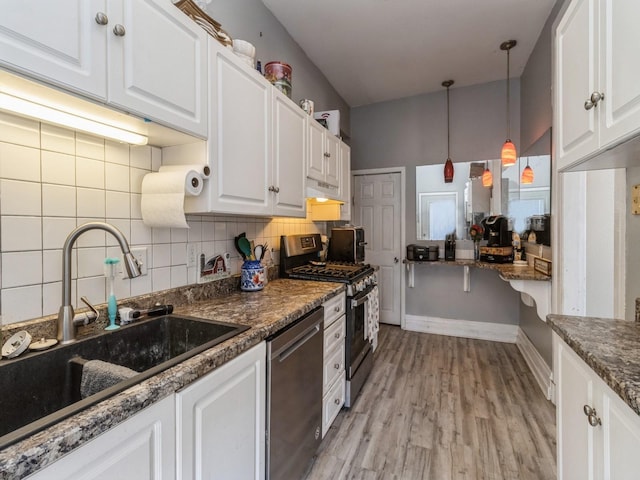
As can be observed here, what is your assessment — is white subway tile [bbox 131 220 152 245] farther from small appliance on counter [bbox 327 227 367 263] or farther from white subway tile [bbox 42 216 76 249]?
small appliance on counter [bbox 327 227 367 263]

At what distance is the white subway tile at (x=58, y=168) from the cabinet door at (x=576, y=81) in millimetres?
1737

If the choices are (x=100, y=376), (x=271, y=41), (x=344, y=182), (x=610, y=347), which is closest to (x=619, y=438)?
(x=610, y=347)

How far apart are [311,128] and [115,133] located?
132 cm

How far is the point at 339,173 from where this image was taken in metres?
2.73

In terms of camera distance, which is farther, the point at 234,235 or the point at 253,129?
the point at 234,235

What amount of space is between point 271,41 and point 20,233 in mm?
2122

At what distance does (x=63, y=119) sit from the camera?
3.19ft

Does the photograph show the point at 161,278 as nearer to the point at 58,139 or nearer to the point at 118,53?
the point at 58,139

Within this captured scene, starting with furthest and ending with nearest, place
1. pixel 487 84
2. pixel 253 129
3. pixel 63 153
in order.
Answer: pixel 487 84
pixel 253 129
pixel 63 153

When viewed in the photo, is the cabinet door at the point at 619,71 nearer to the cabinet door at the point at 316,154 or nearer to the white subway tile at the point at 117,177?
the cabinet door at the point at 316,154

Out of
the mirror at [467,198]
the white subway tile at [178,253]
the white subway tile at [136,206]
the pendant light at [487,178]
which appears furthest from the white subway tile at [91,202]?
the pendant light at [487,178]

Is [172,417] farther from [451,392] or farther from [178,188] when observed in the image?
[451,392]

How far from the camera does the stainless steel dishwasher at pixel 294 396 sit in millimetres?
1242

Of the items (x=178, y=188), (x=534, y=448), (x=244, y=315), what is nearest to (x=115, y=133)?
(x=178, y=188)
